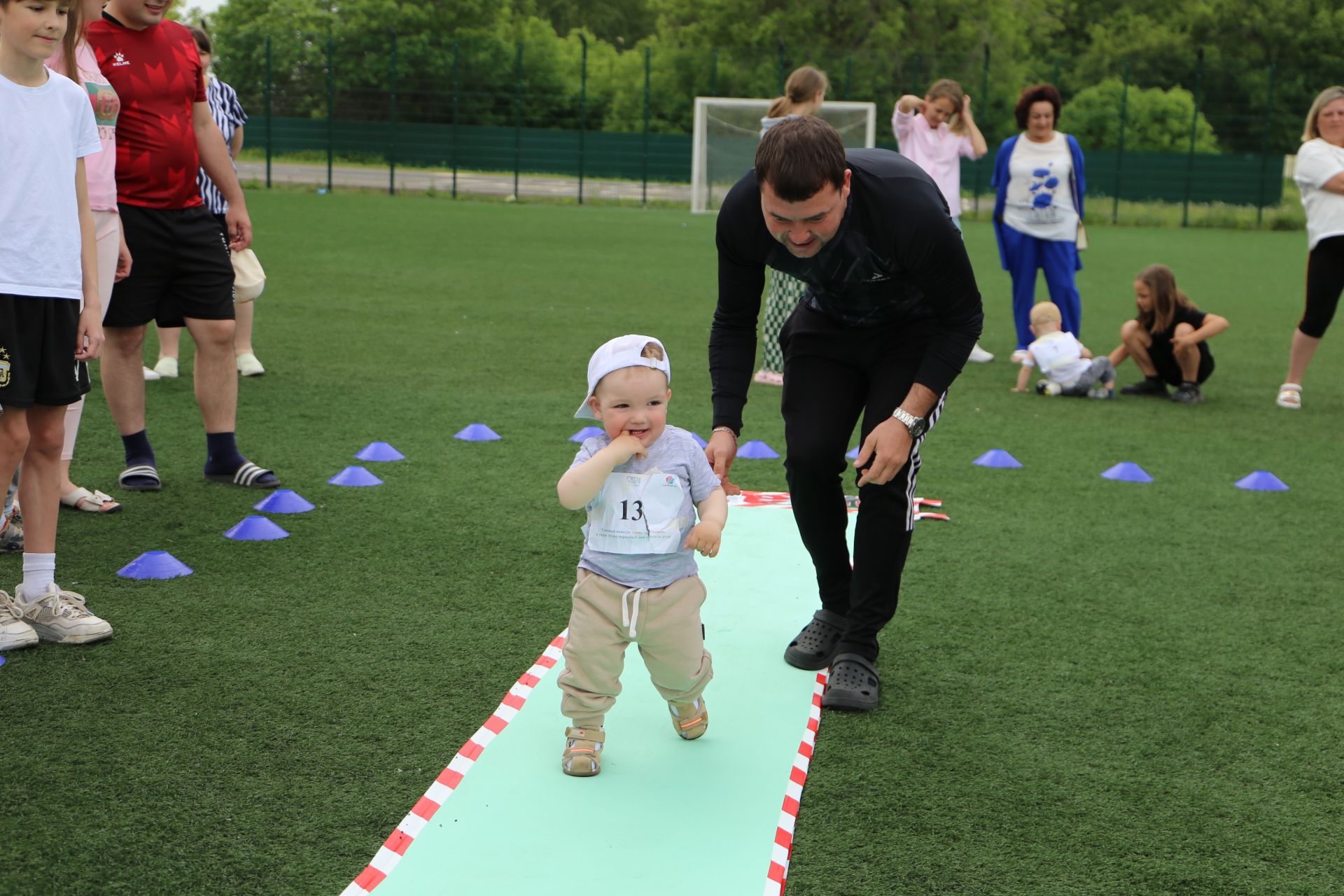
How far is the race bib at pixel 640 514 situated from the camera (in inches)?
120

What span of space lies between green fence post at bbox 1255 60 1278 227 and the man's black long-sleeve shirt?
2818 centimetres

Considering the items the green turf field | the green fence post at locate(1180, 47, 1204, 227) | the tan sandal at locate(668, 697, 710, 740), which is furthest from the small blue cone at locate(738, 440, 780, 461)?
the green fence post at locate(1180, 47, 1204, 227)

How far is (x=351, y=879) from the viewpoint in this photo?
8.46 feet

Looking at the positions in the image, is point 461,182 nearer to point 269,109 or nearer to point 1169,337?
point 269,109

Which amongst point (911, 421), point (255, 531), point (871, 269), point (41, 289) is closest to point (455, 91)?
point (255, 531)

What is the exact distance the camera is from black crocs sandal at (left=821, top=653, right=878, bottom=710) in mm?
3543

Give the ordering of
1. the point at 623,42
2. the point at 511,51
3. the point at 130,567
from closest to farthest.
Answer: the point at 130,567
the point at 511,51
the point at 623,42

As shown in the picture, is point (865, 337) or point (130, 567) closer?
point (865, 337)

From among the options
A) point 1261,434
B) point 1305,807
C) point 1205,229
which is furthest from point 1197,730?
point 1205,229

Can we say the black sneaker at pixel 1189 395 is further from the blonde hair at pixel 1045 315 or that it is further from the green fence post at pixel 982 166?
the green fence post at pixel 982 166

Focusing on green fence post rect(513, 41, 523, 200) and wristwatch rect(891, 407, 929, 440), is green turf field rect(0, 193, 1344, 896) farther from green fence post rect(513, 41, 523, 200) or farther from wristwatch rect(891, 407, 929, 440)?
green fence post rect(513, 41, 523, 200)

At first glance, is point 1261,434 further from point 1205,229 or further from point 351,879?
point 1205,229

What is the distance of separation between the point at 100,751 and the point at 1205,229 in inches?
1108

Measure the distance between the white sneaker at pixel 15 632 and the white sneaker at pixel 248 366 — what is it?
172 inches
